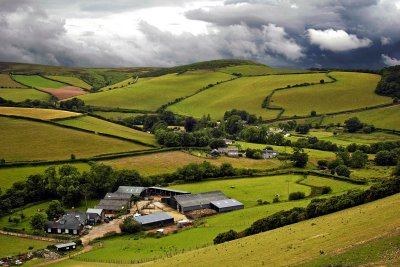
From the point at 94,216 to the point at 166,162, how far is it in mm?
37256

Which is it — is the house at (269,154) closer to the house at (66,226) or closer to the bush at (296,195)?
the bush at (296,195)

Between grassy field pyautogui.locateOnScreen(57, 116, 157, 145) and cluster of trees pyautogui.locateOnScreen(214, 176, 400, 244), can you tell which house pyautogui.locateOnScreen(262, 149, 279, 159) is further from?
cluster of trees pyautogui.locateOnScreen(214, 176, 400, 244)

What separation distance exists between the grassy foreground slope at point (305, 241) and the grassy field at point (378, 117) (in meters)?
127

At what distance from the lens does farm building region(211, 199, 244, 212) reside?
3349 inches

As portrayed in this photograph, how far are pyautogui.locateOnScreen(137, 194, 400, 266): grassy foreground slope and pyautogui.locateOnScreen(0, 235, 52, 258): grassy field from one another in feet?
88.0

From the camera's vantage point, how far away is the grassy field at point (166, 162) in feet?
366

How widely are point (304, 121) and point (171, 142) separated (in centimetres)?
7255

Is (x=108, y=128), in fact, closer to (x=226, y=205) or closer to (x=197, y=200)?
(x=197, y=200)

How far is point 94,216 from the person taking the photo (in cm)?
8219

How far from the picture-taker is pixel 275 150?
13412cm

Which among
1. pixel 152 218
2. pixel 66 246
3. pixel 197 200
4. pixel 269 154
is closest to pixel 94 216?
pixel 152 218

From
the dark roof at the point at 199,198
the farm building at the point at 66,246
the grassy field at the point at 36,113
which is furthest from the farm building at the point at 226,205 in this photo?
the grassy field at the point at 36,113

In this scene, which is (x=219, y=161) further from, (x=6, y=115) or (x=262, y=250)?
(x=262, y=250)

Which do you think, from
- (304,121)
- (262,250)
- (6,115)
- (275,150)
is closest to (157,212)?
(262,250)
